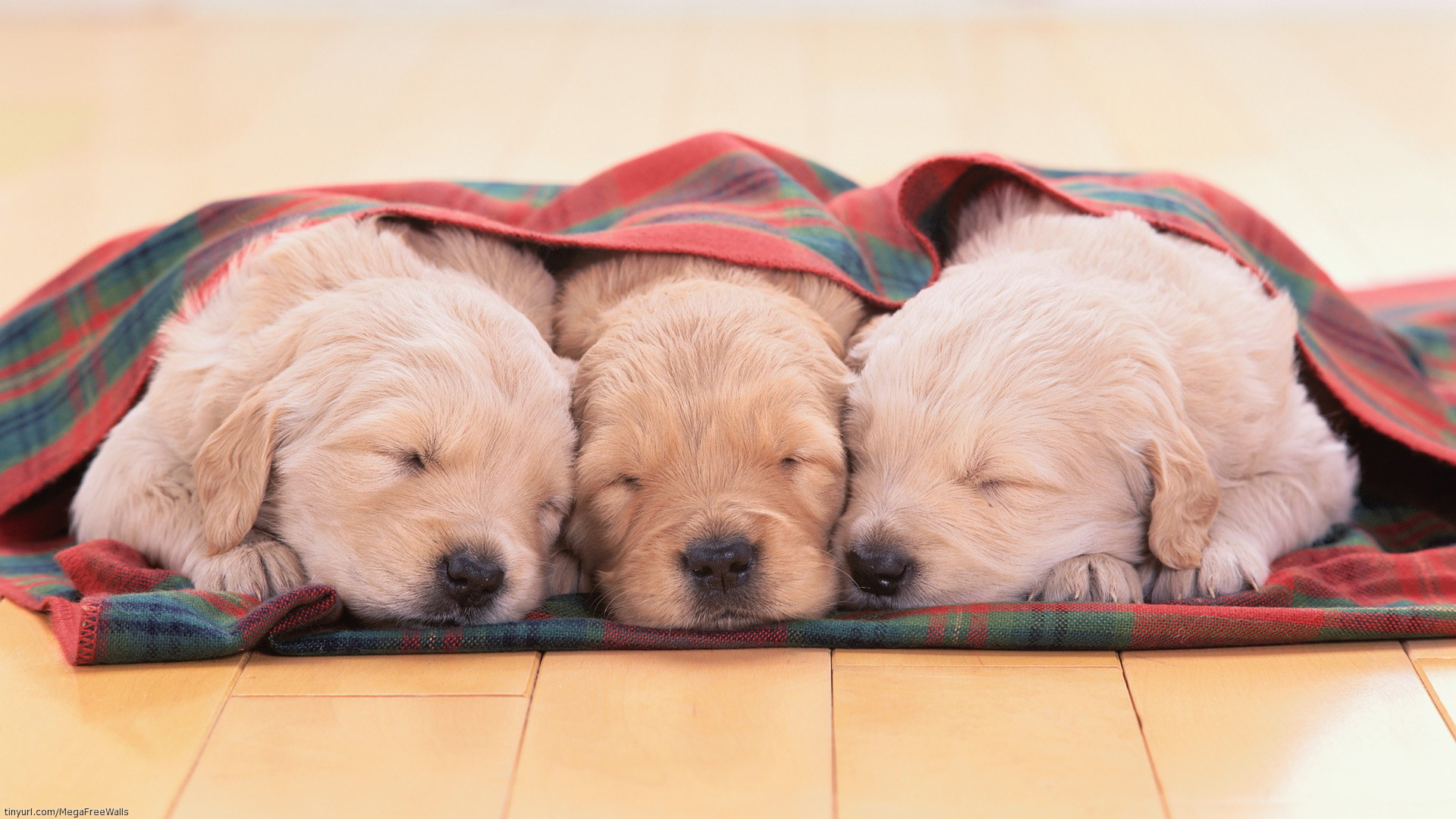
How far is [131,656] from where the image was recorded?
8.03ft

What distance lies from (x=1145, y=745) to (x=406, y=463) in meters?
1.48

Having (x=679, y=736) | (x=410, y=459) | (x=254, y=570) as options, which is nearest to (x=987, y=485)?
(x=679, y=736)

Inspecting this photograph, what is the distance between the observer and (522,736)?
2.26m

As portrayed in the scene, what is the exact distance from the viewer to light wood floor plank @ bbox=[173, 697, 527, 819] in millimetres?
2088

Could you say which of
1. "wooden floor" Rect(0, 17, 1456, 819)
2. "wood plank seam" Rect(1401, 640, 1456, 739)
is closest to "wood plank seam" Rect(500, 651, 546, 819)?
"wooden floor" Rect(0, 17, 1456, 819)

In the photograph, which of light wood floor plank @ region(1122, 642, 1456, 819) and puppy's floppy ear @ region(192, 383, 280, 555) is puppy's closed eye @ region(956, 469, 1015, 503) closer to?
light wood floor plank @ region(1122, 642, 1456, 819)

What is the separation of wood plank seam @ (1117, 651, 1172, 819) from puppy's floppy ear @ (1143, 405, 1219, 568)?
0.31m

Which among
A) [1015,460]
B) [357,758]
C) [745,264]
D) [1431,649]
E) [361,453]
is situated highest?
[745,264]

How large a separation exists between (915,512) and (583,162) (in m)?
4.30

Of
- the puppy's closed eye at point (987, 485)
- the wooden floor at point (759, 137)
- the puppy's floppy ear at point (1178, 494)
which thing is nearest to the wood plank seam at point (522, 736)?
the wooden floor at point (759, 137)

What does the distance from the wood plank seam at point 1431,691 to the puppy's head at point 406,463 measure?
5.58ft

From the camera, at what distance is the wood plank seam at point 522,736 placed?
6.88 ft

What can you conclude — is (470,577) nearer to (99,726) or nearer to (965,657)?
(99,726)

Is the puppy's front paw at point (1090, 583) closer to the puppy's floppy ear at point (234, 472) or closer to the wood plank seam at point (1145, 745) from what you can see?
the wood plank seam at point (1145, 745)
